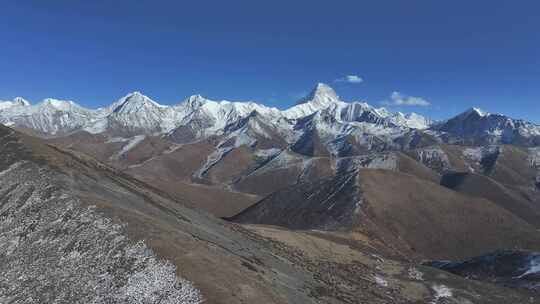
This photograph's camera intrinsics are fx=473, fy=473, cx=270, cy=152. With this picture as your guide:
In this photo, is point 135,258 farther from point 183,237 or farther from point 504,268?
point 504,268

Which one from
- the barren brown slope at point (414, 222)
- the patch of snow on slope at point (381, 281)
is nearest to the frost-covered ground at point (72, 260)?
the patch of snow on slope at point (381, 281)

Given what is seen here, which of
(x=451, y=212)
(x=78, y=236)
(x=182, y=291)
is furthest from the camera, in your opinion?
(x=451, y=212)

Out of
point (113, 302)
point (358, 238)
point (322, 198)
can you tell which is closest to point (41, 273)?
point (113, 302)

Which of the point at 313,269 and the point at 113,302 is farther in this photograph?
the point at 313,269

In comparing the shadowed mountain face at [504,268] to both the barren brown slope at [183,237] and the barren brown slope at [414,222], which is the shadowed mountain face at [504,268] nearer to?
the barren brown slope at [414,222]

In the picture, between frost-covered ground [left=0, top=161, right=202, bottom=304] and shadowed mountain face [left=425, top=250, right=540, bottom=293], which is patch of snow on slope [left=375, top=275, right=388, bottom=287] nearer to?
shadowed mountain face [left=425, top=250, right=540, bottom=293]

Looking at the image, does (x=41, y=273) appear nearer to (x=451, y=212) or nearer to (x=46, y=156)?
(x=46, y=156)

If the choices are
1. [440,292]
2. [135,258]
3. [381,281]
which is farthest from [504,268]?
[135,258]

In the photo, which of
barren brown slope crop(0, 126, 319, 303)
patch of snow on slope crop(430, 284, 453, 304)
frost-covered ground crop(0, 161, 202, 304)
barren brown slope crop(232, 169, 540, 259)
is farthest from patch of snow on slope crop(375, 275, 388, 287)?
barren brown slope crop(232, 169, 540, 259)

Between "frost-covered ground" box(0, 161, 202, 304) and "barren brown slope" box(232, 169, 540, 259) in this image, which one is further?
"barren brown slope" box(232, 169, 540, 259)
